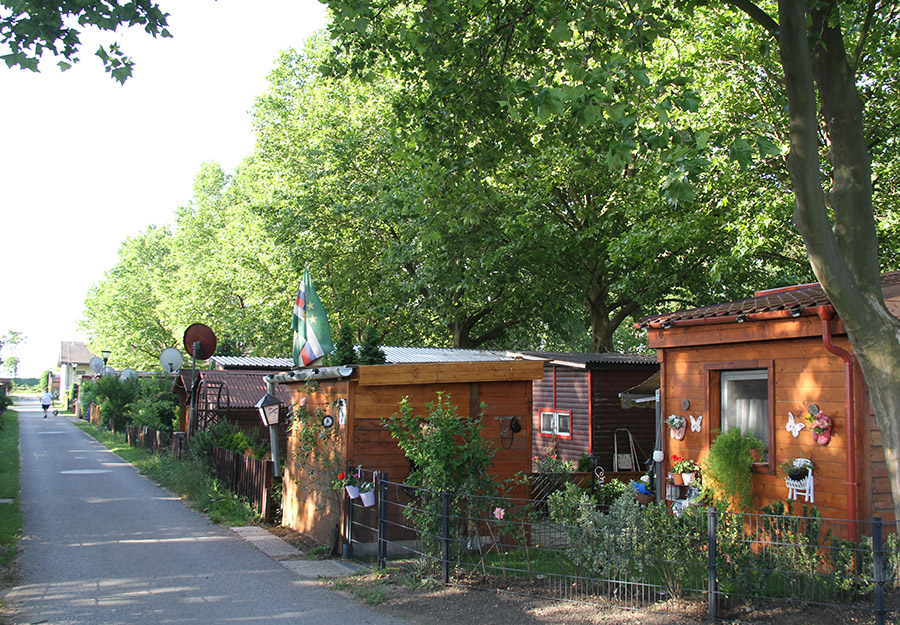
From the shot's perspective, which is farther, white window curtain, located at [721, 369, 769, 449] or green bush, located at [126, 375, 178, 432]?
green bush, located at [126, 375, 178, 432]

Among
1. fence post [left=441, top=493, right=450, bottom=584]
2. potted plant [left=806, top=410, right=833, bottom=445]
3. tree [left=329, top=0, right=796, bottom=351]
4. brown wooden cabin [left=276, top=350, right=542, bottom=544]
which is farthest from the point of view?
brown wooden cabin [left=276, top=350, right=542, bottom=544]

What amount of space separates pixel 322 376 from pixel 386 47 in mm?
4569

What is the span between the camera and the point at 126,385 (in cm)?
3684

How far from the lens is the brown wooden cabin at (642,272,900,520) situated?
27.3ft

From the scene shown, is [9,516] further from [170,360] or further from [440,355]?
[440,355]

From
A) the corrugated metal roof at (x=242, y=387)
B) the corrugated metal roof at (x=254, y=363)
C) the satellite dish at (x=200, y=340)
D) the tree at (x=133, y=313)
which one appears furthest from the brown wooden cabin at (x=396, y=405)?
the tree at (x=133, y=313)

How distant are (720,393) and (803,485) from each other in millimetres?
1864

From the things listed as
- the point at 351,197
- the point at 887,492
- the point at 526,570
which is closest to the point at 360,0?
the point at 526,570

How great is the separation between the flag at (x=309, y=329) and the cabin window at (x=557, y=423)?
9.06m

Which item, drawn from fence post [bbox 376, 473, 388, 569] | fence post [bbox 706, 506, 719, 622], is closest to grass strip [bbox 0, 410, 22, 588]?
fence post [bbox 376, 473, 388, 569]

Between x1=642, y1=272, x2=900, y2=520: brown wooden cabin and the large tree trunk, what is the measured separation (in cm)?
134

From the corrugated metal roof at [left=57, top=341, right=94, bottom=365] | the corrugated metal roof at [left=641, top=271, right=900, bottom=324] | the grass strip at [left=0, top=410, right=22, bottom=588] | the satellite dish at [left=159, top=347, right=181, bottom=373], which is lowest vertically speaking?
the grass strip at [left=0, top=410, right=22, bottom=588]

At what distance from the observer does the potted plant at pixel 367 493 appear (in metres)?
9.38

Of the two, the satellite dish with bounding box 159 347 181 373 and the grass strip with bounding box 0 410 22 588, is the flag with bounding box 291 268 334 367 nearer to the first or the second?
the grass strip with bounding box 0 410 22 588
